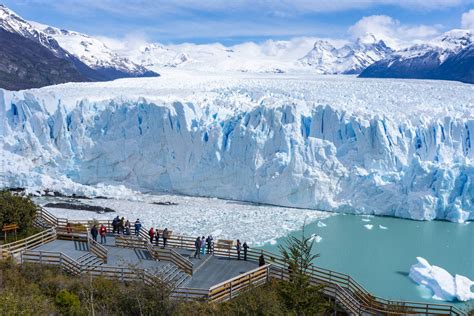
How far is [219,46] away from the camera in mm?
146250

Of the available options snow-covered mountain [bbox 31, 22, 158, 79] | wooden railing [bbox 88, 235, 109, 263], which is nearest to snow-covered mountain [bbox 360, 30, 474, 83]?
snow-covered mountain [bbox 31, 22, 158, 79]

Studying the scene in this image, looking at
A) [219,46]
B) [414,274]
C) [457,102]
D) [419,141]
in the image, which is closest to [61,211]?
[414,274]

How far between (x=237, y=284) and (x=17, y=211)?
4697 mm

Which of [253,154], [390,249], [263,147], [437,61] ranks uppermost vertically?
[437,61]

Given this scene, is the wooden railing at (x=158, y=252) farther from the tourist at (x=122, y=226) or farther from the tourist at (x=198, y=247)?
the tourist at (x=122, y=226)

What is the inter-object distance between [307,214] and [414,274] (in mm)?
5552

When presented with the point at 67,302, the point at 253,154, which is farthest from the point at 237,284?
the point at 253,154

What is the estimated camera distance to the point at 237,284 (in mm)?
7824

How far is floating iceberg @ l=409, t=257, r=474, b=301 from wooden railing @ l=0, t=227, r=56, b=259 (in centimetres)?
727

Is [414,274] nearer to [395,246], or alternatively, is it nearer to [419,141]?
[395,246]

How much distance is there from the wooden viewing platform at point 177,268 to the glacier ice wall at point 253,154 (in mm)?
7365

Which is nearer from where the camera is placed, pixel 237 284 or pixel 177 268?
pixel 237 284

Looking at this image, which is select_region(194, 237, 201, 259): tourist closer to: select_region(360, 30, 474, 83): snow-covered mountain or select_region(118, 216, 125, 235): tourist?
select_region(118, 216, 125, 235): tourist

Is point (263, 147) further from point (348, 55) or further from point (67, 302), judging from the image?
point (348, 55)
